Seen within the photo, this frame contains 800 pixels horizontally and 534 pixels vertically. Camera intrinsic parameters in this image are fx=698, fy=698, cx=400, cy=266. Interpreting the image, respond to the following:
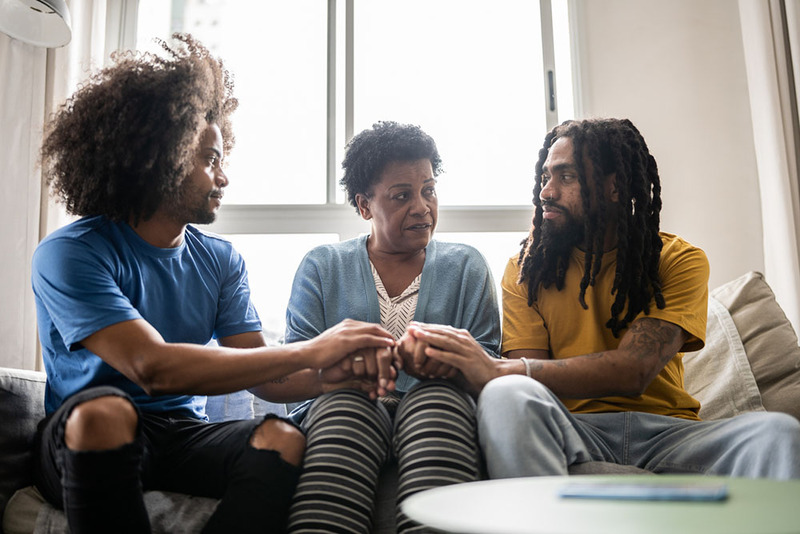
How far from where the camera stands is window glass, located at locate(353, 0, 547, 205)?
2896mm

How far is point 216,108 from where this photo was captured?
177cm

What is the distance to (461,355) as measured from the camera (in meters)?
1.48

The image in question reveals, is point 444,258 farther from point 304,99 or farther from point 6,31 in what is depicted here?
point 6,31

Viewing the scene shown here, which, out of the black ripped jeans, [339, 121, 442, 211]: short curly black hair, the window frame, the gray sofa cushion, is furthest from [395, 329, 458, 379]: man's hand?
the window frame

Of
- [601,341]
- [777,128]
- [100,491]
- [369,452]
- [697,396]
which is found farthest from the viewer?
[777,128]

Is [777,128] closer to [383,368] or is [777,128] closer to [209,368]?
[383,368]

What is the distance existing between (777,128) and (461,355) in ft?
5.93

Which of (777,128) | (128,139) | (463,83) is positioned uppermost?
(463,83)

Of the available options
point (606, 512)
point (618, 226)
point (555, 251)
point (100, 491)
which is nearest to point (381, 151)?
point (555, 251)

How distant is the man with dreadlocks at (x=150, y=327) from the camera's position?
3.79ft

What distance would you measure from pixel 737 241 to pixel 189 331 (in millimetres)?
2141

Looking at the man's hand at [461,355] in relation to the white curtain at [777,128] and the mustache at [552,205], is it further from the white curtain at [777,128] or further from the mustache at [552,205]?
the white curtain at [777,128]

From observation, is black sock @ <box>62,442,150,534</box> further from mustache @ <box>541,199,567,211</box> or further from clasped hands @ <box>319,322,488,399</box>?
mustache @ <box>541,199,567,211</box>

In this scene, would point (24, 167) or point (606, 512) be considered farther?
point (24, 167)
